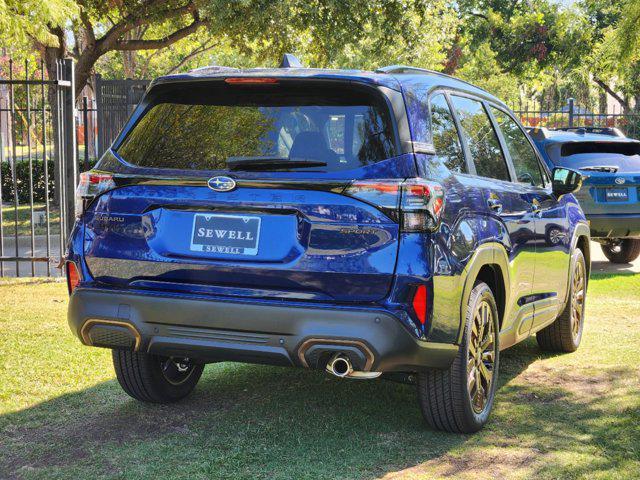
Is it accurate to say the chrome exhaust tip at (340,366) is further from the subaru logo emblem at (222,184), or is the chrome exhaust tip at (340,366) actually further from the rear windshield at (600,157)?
the rear windshield at (600,157)

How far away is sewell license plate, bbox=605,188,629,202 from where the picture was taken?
11625 mm

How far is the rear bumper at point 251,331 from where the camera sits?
410cm

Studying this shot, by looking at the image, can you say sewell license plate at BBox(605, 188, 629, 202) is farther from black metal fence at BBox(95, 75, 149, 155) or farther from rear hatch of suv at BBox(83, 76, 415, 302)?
black metal fence at BBox(95, 75, 149, 155)

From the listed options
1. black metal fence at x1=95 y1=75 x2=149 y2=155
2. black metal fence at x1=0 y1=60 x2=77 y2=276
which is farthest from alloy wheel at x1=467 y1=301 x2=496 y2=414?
black metal fence at x1=95 y1=75 x2=149 y2=155

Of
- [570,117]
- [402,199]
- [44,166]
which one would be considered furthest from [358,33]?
[402,199]

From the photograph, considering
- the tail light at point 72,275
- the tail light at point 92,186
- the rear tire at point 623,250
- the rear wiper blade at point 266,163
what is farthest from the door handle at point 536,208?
the rear tire at point 623,250

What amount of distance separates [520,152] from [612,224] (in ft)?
19.3

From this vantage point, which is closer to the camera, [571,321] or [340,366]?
[340,366]

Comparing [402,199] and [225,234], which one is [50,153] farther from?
[402,199]

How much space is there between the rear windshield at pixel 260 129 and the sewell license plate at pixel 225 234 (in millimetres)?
256

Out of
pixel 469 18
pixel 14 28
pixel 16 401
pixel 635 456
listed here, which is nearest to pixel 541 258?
pixel 635 456

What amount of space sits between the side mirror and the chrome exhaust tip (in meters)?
2.82

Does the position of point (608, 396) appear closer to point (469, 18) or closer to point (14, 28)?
point (14, 28)

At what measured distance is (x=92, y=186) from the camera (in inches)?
182
